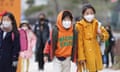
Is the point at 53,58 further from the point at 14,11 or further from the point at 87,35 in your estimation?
the point at 14,11

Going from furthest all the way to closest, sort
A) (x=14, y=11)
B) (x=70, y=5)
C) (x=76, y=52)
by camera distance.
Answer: (x=70, y=5) → (x=14, y=11) → (x=76, y=52)

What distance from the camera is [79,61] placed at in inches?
384

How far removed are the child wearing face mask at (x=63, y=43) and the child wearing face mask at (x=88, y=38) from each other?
0.18 m

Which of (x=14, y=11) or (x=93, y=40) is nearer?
(x=93, y=40)

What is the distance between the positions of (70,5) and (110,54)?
38935mm

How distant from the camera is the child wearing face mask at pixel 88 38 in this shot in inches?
384

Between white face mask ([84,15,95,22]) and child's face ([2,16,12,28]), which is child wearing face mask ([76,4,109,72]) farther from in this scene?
child's face ([2,16,12,28])

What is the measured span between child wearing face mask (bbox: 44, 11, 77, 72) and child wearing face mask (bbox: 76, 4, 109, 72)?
18cm

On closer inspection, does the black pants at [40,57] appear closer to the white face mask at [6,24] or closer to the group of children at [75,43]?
the group of children at [75,43]

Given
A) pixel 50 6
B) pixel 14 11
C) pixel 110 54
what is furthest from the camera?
pixel 50 6

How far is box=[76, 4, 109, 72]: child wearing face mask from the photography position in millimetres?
9758

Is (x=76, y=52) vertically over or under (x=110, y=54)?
over

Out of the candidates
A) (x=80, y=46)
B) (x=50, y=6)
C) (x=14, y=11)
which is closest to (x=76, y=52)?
(x=80, y=46)

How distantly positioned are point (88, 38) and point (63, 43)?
51 cm
